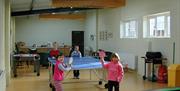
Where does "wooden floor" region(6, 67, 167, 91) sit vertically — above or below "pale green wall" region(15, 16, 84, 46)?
below

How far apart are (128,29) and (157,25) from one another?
2.43m

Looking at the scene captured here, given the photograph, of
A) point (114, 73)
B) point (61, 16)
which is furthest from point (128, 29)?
point (114, 73)

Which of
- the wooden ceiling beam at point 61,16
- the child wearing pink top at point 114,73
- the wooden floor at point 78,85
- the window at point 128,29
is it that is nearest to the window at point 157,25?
the window at point 128,29

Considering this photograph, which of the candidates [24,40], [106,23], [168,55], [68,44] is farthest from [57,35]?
[168,55]

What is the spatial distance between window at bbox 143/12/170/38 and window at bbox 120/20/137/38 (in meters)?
1.00

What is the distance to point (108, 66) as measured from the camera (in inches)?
231

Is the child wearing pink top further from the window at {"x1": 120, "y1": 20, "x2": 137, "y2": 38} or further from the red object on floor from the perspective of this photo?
the window at {"x1": 120, "y1": 20, "x2": 137, "y2": 38}

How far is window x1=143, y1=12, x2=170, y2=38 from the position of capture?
9.32 meters

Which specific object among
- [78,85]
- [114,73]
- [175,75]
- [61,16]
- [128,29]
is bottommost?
[78,85]

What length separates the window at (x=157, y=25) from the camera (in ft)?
30.6

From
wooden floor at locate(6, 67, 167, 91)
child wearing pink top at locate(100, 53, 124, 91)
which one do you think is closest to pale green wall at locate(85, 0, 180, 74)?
wooden floor at locate(6, 67, 167, 91)

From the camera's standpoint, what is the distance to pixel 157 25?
32.5 feet

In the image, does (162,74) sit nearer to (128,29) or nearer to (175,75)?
(175,75)

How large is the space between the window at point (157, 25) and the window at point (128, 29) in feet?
3.28
